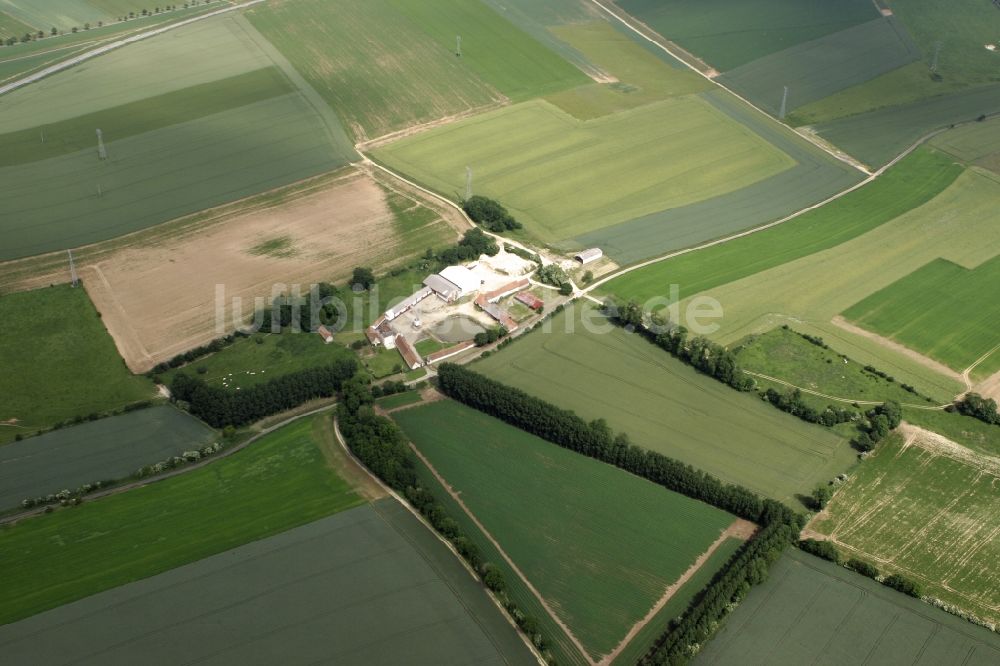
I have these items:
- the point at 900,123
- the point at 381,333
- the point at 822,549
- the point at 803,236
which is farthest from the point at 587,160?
the point at 822,549

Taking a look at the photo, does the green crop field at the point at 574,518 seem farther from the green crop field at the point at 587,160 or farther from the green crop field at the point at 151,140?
the green crop field at the point at 151,140

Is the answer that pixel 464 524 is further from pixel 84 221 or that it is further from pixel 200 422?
pixel 84 221

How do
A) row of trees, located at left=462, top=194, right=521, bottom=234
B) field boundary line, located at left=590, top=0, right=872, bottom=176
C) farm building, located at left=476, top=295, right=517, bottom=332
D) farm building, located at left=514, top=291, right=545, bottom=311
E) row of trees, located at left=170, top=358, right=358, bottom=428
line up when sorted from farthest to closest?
field boundary line, located at left=590, top=0, right=872, bottom=176
row of trees, located at left=462, top=194, right=521, bottom=234
farm building, located at left=514, top=291, right=545, bottom=311
farm building, located at left=476, top=295, right=517, bottom=332
row of trees, located at left=170, top=358, right=358, bottom=428

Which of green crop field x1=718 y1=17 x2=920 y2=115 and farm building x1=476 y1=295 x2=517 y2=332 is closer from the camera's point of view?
farm building x1=476 y1=295 x2=517 y2=332

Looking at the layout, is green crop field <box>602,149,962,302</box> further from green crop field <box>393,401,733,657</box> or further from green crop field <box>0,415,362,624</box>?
green crop field <box>0,415,362,624</box>

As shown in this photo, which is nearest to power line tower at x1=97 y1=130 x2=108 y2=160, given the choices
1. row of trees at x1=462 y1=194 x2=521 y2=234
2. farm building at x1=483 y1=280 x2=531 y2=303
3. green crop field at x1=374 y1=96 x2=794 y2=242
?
green crop field at x1=374 y1=96 x2=794 y2=242

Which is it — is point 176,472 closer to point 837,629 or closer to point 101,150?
point 837,629
